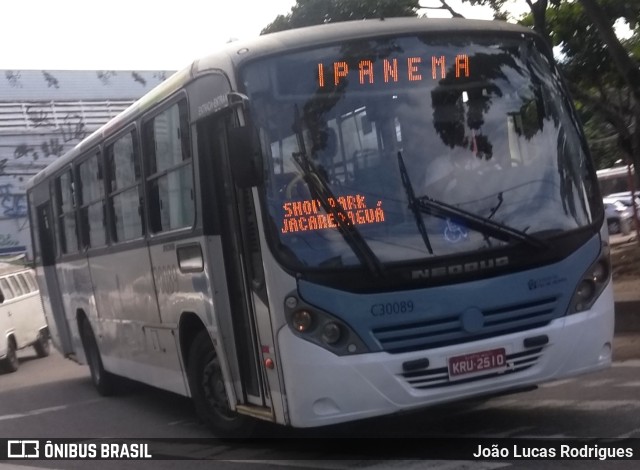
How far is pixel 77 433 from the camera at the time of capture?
35.9ft

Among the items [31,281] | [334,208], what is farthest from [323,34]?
[31,281]

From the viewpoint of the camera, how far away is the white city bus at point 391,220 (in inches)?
284

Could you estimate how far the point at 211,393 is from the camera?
9273mm

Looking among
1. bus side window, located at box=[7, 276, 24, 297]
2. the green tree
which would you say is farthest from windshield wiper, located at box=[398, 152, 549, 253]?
bus side window, located at box=[7, 276, 24, 297]

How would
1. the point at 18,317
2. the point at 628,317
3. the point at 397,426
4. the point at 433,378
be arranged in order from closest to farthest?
the point at 433,378, the point at 397,426, the point at 628,317, the point at 18,317

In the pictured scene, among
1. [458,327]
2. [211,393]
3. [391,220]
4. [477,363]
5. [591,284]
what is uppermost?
[391,220]

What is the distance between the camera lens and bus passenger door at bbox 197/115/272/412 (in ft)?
26.1

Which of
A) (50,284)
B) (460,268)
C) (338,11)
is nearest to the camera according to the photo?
(460,268)

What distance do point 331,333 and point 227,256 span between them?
4.49ft

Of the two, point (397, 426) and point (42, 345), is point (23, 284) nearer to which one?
point (42, 345)

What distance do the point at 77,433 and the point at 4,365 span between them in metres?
9.71

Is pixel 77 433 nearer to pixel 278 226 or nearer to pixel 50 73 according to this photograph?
pixel 278 226

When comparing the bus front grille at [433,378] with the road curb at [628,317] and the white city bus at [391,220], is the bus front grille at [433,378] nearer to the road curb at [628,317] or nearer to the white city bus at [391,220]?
the white city bus at [391,220]

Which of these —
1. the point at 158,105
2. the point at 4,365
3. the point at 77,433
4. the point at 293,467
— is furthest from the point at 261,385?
the point at 4,365
